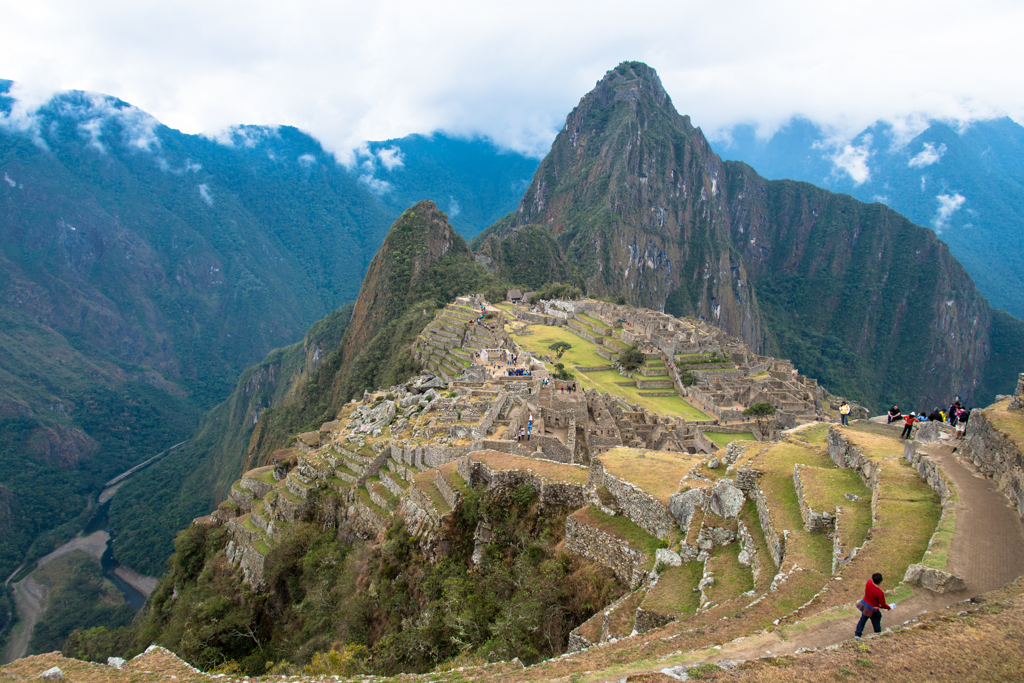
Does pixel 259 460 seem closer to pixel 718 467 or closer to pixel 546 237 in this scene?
pixel 718 467

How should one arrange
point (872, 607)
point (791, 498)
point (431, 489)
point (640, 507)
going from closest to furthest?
point (872, 607)
point (791, 498)
point (640, 507)
point (431, 489)

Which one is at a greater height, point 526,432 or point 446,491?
point 526,432

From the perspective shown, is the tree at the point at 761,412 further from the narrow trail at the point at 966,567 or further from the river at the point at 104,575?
the river at the point at 104,575

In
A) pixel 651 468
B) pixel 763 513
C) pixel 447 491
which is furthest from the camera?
pixel 447 491

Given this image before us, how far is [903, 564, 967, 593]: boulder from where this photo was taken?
269 inches

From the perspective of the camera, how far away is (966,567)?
24.0 feet

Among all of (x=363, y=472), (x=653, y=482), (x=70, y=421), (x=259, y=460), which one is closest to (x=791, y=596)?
(x=653, y=482)

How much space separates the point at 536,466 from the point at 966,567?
909cm

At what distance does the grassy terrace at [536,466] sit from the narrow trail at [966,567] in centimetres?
684

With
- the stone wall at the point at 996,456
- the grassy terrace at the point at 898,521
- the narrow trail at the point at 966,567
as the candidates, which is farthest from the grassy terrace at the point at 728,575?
the stone wall at the point at 996,456

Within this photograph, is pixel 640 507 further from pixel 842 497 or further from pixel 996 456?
pixel 996 456

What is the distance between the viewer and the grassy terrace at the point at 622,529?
10.6 metres

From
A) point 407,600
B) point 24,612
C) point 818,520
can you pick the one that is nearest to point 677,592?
point 818,520

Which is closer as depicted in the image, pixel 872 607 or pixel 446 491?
pixel 872 607
